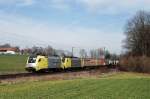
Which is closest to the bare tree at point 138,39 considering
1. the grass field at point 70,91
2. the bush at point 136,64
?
the bush at point 136,64

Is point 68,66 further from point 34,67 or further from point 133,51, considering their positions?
point 133,51

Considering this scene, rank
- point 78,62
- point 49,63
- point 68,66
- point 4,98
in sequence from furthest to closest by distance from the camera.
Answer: point 78,62
point 68,66
point 49,63
point 4,98

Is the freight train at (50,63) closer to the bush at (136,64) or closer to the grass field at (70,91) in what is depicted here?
the bush at (136,64)

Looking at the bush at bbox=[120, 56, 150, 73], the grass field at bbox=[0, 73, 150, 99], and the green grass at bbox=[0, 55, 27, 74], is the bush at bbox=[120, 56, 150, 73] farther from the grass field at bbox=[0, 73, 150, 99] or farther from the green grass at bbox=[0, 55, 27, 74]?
the grass field at bbox=[0, 73, 150, 99]

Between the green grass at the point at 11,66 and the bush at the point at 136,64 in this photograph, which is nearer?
the green grass at the point at 11,66

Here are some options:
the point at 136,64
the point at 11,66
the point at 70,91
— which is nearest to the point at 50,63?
the point at 11,66

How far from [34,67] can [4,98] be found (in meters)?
38.6

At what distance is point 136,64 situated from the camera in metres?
89.1

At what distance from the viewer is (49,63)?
6147 cm

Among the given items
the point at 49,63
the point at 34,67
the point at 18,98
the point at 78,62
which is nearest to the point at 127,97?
the point at 18,98

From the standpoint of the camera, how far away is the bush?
87.5 m

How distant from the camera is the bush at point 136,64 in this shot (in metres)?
87.5

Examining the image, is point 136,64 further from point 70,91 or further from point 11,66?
point 70,91

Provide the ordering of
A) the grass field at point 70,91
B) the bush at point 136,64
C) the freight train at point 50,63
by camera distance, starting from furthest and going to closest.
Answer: the bush at point 136,64, the freight train at point 50,63, the grass field at point 70,91
